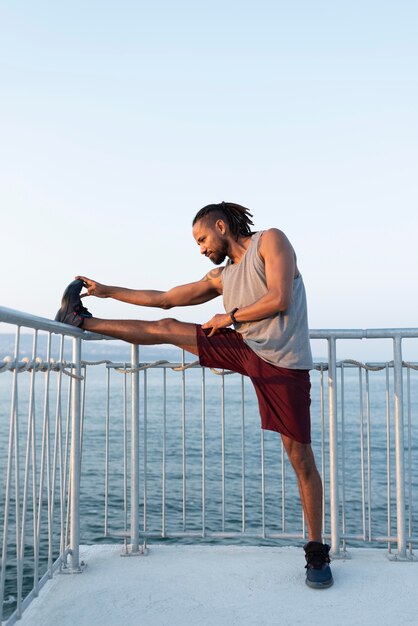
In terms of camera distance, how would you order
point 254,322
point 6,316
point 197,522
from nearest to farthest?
point 6,316
point 254,322
point 197,522

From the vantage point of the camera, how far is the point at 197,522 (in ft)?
31.6

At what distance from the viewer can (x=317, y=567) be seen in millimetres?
2709

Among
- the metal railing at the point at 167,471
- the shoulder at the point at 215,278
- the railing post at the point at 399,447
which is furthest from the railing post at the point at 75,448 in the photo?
the railing post at the point at 399,447

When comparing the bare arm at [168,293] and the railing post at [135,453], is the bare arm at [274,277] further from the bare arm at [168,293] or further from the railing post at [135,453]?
the railing post at [135,453]

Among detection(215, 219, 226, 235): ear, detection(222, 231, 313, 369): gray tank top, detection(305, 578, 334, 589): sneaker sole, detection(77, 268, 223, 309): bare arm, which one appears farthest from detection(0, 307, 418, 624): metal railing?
detection(215, 219, 226, 235): ear

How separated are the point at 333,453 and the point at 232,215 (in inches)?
52.5

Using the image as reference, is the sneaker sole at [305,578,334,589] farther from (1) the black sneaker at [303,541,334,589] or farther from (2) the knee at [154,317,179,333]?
(2) the knee at [154,317,179,333]

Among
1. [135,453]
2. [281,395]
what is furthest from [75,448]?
[281,395]

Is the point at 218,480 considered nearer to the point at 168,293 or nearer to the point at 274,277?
the point at 168,293

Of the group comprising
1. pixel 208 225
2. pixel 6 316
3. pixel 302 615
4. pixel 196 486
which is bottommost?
pixel 196 486

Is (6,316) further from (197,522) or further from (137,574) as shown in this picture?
(197,522)

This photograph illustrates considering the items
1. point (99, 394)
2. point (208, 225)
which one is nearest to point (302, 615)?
point (208, 225)

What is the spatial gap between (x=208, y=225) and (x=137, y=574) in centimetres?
168

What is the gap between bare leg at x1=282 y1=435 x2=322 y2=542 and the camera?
2777 millimetres
